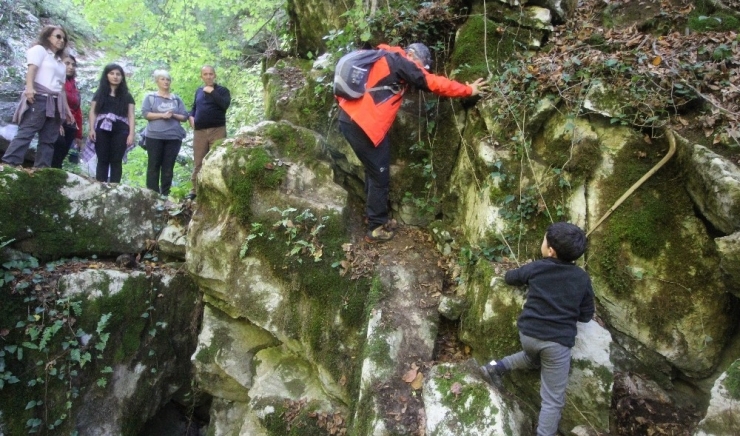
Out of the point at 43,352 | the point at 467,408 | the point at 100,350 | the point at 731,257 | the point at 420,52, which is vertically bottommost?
the point at 100,350

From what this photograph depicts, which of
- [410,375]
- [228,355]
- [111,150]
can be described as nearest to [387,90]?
[410,375]

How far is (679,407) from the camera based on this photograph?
3.94 metres

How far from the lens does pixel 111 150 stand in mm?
7152

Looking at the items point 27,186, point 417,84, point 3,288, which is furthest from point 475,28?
point 3,288

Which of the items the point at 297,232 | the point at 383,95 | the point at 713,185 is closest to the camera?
the point at 713,185

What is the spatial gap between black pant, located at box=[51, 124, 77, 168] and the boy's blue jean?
7.40 m

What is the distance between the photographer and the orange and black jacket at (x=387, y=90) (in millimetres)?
4910

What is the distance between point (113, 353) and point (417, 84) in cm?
543

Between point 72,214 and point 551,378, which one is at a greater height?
point 72,214

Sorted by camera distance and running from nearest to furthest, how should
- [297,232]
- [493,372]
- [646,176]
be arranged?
1. [493,372]
2. [646,176]
3. [297,232]

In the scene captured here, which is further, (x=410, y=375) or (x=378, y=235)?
(x=378, y=235)

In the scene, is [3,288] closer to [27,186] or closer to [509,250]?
[27,186]

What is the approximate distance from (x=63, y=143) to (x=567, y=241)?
757cm

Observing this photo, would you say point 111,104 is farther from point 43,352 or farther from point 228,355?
point 228,355
